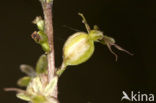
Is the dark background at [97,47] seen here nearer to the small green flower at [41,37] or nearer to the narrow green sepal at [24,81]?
the narrow green sepal at [24,81]

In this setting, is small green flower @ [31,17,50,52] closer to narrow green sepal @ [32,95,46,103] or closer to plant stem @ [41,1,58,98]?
plant stem @ [41,1,58,98]

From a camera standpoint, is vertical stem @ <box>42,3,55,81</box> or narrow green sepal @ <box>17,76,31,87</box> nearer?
vertical stem @ <box>42,3,55,81</box>

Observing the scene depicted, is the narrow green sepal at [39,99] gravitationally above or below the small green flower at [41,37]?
below

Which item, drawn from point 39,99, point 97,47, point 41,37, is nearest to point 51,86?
point 39,99

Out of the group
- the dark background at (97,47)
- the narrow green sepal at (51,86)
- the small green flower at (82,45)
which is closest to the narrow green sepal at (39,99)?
the narrow green sepal at (51,86)

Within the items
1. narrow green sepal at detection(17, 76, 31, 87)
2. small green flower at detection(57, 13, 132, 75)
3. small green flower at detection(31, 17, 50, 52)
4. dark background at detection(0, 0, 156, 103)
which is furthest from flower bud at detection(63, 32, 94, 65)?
dark background at detection(0, 0, 156, 103)

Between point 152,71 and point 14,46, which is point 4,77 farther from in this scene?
point 152,71

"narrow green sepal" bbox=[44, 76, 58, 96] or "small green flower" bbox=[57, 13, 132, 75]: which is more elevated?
"small green flower" bbox=[57, 13, 132, 75]
